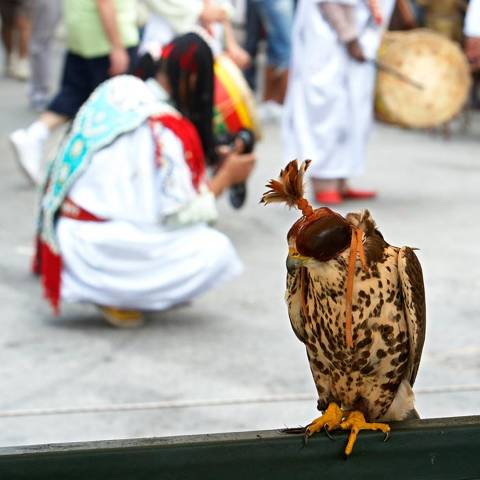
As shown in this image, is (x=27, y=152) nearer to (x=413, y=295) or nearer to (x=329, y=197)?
(x=329, y=197)

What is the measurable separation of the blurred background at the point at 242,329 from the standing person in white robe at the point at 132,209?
0.22m

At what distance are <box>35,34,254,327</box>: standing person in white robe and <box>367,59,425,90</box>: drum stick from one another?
2.50 m

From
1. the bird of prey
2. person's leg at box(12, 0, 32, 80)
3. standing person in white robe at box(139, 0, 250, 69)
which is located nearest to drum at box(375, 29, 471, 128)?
standing person in white robe at box(139, 0, 250, 69)

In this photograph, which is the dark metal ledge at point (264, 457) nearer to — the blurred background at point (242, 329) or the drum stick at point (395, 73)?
the blurred background at point (242, 329)

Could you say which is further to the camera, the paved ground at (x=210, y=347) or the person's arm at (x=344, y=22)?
the person's arm at (x=344, y=22)

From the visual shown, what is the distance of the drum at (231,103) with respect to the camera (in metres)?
6.14

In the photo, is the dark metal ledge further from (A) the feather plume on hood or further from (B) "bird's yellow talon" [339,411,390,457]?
(A) the feather plume on hood

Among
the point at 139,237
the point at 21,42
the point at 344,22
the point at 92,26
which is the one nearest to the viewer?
the point at 139,237

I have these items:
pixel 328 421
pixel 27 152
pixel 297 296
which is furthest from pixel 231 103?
pixel 328 421

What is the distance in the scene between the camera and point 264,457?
5.87ft

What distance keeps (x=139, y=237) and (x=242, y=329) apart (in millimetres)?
579

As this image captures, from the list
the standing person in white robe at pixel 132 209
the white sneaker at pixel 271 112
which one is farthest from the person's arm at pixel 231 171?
the white sneaker at pixel 271 112

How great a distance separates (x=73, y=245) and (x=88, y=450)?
3198 mm

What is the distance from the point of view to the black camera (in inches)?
230
